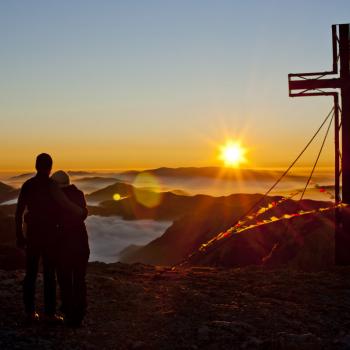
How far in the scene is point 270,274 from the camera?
42.8 feet

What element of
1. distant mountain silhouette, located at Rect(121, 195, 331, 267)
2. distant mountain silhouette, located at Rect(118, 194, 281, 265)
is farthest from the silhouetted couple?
distant mountain silhouette, located at Rect(118, 194, 281, 265)

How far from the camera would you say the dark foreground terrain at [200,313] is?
7.40 m

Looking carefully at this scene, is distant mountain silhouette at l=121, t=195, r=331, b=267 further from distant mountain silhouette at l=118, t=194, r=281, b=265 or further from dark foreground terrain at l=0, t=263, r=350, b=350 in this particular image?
dark foreground terrain at l=0, t=263, r=350, b=350

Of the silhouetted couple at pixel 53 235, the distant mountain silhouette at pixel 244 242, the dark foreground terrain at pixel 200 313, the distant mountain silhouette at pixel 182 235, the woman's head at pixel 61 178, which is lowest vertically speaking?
the distant mountain silhouette at pixel 182 235

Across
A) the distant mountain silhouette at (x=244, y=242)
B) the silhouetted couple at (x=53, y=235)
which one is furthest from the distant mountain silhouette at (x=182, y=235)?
the silhouetted couple at (x=53, y=235)

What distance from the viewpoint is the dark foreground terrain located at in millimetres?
7402

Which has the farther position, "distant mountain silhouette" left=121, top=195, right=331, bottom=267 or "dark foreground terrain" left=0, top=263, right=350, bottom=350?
"distant mountain silhouette" left=121, top=195, right=331, bottom=267

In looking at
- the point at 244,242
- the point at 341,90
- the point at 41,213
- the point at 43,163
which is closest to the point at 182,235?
the point at 244,242

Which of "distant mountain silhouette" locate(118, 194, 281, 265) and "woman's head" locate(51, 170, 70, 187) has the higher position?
"woman's head" locate(51, 170, 70, 187)

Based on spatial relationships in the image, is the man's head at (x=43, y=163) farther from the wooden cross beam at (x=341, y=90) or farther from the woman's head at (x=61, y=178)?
the wooden cross beam at (x=341, y=90)

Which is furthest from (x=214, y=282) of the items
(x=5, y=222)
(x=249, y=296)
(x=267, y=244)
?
(x=5, y=222)

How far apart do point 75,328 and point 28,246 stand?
52.8 inches

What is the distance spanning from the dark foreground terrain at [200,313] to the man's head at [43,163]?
Result: 215cm

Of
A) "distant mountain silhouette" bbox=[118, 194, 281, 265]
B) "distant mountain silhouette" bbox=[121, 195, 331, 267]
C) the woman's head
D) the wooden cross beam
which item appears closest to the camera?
the woman's head
